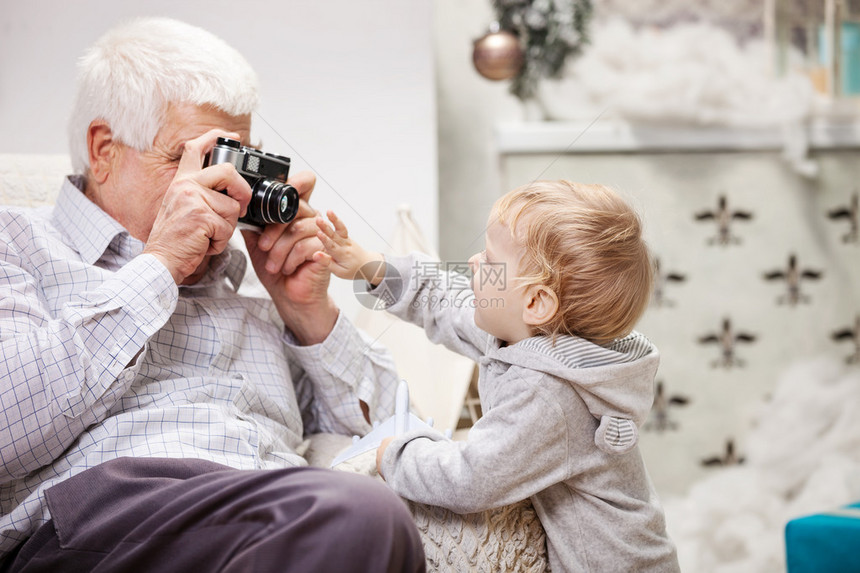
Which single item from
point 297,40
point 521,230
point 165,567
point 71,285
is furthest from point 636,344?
point 297,40

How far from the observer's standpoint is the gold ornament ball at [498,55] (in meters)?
Result: 2.05

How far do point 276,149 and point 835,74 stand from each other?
1.88 metres

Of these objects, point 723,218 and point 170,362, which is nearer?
point 170,362

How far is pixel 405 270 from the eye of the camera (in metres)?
1.20

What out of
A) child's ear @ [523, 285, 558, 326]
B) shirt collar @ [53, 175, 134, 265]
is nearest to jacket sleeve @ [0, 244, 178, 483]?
shirt collar @ [53, 175, 134, 265]

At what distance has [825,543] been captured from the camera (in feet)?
2.95

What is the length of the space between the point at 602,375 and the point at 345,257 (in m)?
0.47

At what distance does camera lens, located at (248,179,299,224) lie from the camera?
1.08 meters

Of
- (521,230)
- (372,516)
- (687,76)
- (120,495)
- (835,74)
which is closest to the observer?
(372,516)

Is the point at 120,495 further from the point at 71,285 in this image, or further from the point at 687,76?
the point at 687,76

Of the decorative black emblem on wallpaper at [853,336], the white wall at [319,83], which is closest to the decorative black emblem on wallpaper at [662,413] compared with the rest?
the decorative black emblem on wallpaper at [853,336]

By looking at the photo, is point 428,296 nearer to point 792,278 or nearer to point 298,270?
point 298,270

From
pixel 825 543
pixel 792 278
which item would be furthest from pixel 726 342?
pixel 825 543

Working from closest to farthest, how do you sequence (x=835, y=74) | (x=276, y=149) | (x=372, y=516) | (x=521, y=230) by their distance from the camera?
(x=372, y=516) < (x=521, y=230) < (x=276, y=149) < (x=835, y=74)
